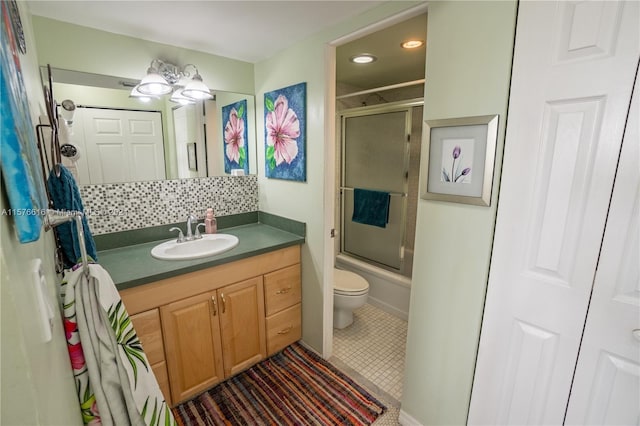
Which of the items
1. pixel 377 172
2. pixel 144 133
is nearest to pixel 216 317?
pixel 144 133

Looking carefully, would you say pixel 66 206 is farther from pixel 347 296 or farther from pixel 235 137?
pixel 347 296

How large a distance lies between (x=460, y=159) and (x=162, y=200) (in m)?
1.83

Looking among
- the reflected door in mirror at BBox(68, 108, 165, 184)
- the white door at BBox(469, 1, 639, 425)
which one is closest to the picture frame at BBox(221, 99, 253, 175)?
the reflected door in mirror at BBox(68, 108, 165, 184)

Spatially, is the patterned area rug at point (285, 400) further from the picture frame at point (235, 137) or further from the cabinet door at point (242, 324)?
the picture frame at point (235, 137)

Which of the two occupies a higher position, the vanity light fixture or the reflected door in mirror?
the vanity light fixture

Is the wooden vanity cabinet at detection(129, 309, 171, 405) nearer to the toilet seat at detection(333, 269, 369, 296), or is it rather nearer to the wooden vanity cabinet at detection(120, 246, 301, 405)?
the wooden vanity cabinet at detection(120, 246, 301, 405)

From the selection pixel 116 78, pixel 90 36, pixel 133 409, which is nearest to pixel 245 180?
pixel 116 78

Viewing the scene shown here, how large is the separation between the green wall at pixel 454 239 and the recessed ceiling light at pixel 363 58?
3.35 feet

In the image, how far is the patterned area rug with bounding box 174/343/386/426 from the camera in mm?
1632

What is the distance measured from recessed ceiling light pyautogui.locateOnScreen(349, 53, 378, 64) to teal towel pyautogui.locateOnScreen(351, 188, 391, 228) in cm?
119

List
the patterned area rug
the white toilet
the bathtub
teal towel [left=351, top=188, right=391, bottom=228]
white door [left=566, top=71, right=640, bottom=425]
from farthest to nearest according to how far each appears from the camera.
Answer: teal towel [left=351, top=188, right=391, bottom=228], the bathtub, the white toilet, the patterned area rug, white door [left=566, top=71, right=640, bottom=425]

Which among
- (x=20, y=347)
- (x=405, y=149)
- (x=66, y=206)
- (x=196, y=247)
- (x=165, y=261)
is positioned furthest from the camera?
(x=405, y=149)

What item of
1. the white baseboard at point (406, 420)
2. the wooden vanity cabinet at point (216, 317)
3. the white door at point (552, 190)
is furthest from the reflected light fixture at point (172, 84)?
the white baseboard at point (406, 420)

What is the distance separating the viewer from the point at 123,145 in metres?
1.79
